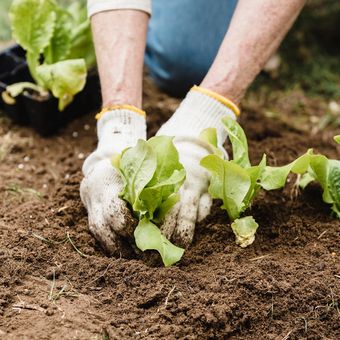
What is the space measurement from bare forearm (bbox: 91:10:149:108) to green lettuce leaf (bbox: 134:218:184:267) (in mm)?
460

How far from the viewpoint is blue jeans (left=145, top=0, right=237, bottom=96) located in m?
2.64

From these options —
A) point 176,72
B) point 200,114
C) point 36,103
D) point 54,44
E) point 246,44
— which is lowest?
point 176,72

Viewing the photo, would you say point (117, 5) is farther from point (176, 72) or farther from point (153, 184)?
point (176, 72)

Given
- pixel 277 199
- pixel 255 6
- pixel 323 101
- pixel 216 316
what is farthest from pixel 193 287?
pixel 323 101

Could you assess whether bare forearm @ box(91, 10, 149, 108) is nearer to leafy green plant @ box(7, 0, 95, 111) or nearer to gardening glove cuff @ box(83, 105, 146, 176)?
gardening glove cuff @ box(83, 105, 146, 176)

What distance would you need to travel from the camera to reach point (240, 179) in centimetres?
161

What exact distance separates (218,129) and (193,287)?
21.2 inches

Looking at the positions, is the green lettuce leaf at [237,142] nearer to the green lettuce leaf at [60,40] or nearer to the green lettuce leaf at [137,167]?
the green lettuce leaf at [137,167]

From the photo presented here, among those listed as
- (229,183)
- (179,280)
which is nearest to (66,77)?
(229,183)

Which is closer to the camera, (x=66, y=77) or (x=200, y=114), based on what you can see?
(x=200, y=114)

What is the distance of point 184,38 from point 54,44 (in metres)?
0.62

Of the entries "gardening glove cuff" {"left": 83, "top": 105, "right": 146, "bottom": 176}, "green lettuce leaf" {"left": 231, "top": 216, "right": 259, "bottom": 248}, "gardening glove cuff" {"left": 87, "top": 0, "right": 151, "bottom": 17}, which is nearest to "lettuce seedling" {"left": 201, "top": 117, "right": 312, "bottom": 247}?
"green lettuce leaf" {"left": 231, "top": 216, "right": 259, "bottom": 248}

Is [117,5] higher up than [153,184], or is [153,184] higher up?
[117,5]

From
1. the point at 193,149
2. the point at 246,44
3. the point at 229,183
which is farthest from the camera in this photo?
the point at 246,44
